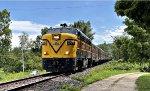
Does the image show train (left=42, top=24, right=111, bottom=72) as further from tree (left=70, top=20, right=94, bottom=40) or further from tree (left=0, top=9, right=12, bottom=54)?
tree (left=70, top=20, right=94, bottom=40)

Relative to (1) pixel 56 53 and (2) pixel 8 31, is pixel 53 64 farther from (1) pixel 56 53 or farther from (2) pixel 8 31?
(2) pixel 8 31

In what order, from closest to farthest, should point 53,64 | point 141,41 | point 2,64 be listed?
point 53,64
point 141,41
point 2,64

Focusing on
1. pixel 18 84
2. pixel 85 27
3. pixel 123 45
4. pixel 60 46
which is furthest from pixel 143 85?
pixel 85 27

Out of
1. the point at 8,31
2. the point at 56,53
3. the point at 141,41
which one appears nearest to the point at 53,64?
the point at 56,53

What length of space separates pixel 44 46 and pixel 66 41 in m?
1.72

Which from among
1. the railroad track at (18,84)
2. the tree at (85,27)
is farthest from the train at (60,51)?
the tree at (85,27)

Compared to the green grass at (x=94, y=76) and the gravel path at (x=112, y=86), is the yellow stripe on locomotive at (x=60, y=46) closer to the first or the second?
the green grass at (x=94, y=76)

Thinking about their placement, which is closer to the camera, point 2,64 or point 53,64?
point 53,64

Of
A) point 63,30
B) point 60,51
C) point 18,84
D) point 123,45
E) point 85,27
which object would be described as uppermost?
point 85,27

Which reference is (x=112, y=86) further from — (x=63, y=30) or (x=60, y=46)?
(x=63, y=30)

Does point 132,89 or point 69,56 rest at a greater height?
point 69,56

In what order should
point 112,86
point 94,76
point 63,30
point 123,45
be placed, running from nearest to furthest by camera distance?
1. point 112,86
2. point 94,76
3. point 63,30
4. point 123,45

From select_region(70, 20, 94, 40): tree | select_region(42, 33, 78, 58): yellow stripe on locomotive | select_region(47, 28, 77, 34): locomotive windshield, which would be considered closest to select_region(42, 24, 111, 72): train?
select_region(42, 33, 78, 58): yellow stripe on locomotive

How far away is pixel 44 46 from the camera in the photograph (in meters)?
27.7
